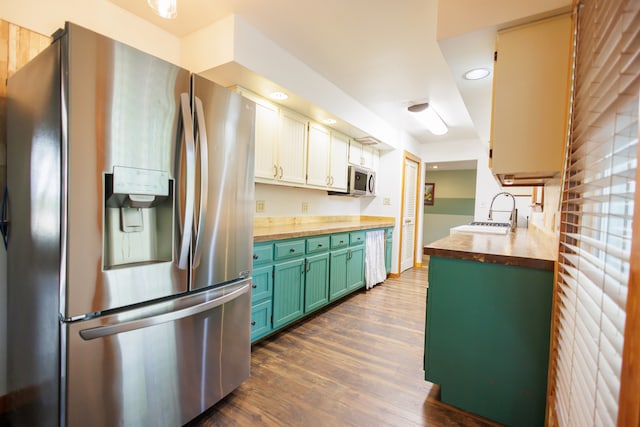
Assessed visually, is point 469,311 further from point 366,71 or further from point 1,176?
point 1,176

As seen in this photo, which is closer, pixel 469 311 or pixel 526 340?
pixel 526 340

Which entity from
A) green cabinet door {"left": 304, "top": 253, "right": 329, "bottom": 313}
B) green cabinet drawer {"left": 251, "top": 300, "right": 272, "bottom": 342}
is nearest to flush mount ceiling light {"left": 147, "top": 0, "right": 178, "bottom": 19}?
green cabinet drawer {"left": 251, "top": 300, "right": 272, "bottom": 342}

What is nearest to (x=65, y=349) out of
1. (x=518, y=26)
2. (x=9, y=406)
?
(x=9, y=406)

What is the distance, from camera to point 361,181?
4008 millimetres

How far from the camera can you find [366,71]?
2.67 m

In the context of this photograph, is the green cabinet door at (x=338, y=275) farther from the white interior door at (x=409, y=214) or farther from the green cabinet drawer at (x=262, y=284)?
the white interior door at (x=409, y=214)

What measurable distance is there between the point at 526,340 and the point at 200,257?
5.30 ft

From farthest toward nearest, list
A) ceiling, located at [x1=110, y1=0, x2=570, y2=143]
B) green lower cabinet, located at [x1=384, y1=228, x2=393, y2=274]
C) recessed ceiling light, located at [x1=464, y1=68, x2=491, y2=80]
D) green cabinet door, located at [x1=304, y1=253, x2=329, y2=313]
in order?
1. green lower cabinet, located at [x1=384, y1=228, x2=393, y2=274]
2. green cabinet door, located at [x1=304, y1=253, x2=329, y2=313]
3. recessed ceiling light, located at [x1=464, y1=68, x2=491, y2=80]
4. ceiling, located at [x1=110, y1=0, x2=570, y2=143]

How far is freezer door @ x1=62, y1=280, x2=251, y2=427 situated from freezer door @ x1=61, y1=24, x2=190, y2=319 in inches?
3.9

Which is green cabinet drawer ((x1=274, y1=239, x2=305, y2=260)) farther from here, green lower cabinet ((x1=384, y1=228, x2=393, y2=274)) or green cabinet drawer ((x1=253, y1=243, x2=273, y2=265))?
green lower cabinet ((x1=384, y1=228, x2=393, y2=274))

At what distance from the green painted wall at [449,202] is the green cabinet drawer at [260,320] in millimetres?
6046

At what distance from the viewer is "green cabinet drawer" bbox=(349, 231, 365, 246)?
132 inches

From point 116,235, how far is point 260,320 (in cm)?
129

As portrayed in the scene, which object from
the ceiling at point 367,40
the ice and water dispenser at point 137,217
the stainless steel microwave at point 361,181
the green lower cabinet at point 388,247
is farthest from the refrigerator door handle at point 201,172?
the green lower cabinet at point 388,247
